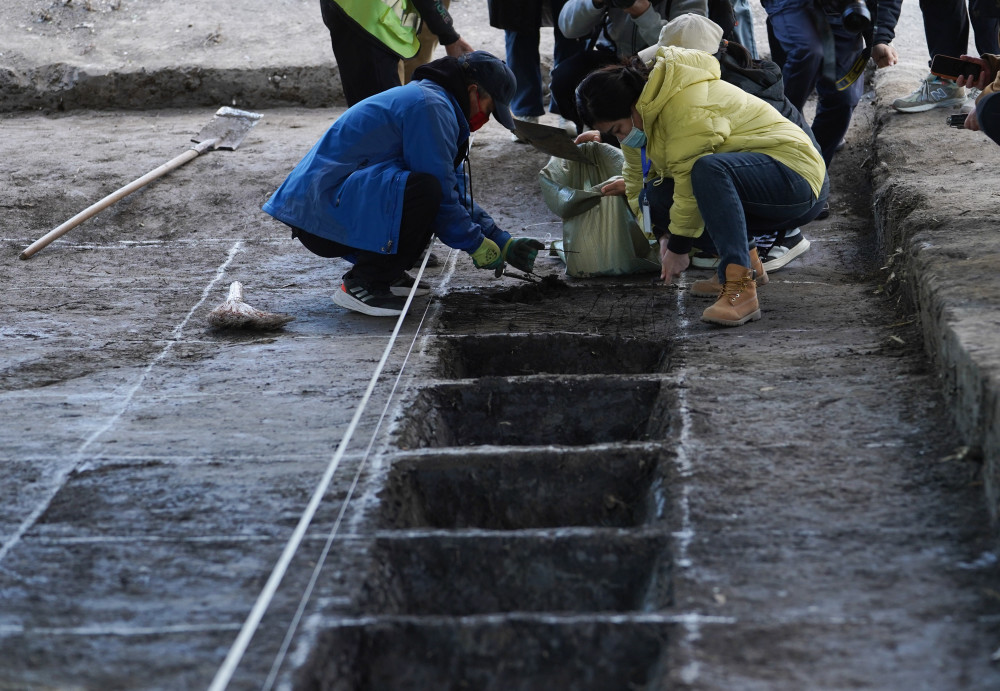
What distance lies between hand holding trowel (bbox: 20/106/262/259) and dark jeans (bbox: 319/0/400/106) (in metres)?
1.54

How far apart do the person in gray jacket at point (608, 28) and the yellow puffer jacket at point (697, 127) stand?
117 cm

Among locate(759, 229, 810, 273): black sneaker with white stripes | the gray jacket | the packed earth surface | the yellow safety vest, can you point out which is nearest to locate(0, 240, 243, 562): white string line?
the packed earth surface

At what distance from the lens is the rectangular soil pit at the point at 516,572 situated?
245 cm

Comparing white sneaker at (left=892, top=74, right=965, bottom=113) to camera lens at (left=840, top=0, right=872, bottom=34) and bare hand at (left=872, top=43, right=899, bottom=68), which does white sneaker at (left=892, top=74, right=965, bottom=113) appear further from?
camera lens at (left=840, top=0, right=872, bottom=34)

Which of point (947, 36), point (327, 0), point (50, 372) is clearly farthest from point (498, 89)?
point (947, 36)

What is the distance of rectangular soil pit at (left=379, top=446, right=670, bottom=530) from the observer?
2881 millimetres

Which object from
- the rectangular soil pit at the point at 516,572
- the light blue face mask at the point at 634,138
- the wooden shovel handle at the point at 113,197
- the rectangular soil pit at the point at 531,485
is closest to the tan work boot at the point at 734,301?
the light blue face mask at the point at 634,138

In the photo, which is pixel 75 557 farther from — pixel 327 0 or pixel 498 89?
pixel 327 0

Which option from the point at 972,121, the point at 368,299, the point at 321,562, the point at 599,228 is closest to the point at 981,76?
the point at 972,121

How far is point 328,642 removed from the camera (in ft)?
7.01

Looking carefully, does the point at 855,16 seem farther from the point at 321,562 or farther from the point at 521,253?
the point at 321,562

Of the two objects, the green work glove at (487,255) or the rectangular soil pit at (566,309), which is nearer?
the rectangular soil pit at (566,309)

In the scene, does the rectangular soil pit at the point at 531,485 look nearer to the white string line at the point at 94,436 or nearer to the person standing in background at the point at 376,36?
the white string line at the point at 94,436

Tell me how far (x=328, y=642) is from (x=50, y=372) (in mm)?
2236
